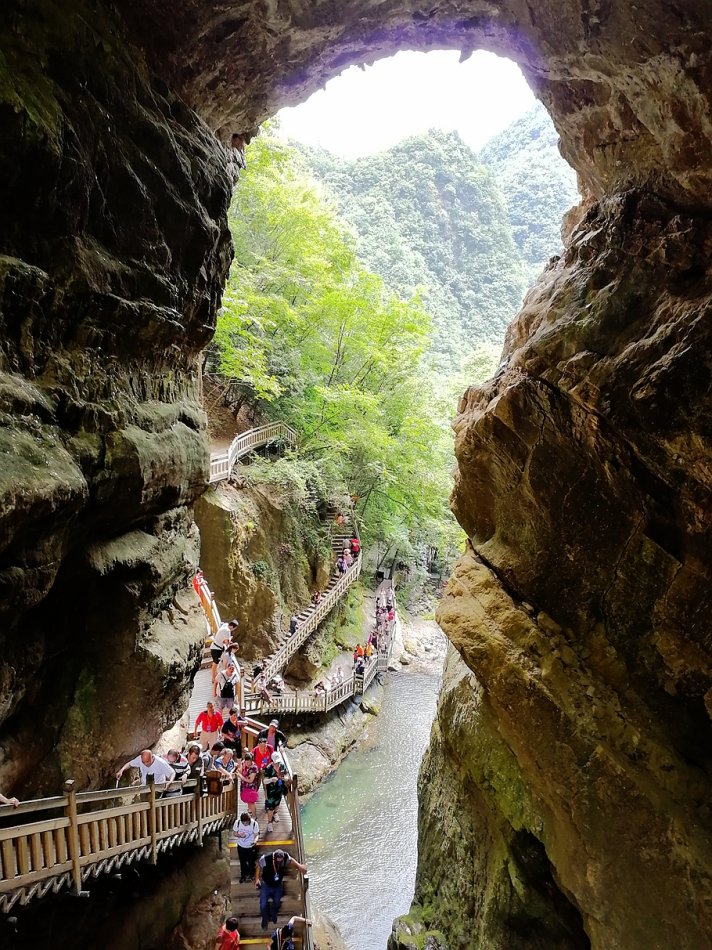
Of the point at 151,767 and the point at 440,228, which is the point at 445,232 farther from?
the point at 151,767

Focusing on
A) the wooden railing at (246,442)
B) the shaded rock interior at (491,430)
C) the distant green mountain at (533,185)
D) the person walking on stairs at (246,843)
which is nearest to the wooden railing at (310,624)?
the wooden railing at (246,442)

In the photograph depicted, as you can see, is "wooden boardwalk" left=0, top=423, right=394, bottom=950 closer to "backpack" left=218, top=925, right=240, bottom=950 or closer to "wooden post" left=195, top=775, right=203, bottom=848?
"wooden post" left=195, top=775, right=203, bottom=848

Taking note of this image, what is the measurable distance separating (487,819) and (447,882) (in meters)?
1.79

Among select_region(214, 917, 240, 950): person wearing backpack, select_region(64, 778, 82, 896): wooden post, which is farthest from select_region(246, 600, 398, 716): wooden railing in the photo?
select_region(64, 778, 82, 896): wooden post

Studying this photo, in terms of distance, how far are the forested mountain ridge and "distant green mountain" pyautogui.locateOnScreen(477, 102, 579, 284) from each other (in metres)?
5.18

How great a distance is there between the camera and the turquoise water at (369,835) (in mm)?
12547

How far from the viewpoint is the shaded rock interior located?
5621mm

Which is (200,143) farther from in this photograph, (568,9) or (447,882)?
(447,882)

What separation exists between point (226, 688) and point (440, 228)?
A: 5437 centimetres

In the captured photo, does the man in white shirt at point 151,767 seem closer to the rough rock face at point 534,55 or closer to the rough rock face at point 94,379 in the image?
the rough rock face at point 94,379

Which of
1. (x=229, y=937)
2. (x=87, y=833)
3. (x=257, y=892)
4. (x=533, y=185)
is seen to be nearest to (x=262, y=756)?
(x=257, y=892)

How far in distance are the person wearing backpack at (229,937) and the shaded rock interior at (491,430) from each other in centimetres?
262

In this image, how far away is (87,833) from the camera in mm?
5652

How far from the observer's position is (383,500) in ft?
87.6
